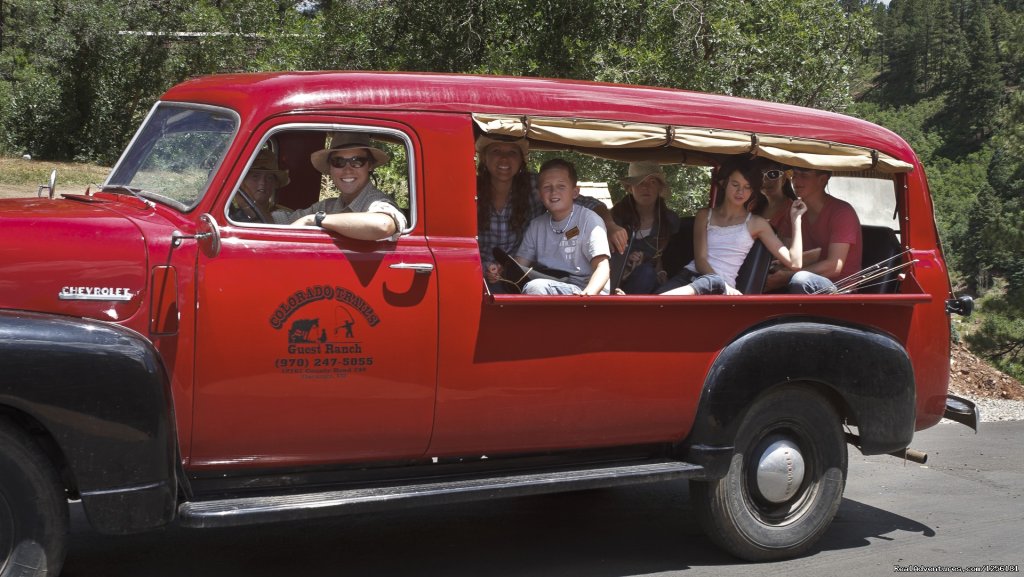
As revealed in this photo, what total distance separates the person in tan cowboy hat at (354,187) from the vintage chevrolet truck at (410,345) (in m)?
0.10

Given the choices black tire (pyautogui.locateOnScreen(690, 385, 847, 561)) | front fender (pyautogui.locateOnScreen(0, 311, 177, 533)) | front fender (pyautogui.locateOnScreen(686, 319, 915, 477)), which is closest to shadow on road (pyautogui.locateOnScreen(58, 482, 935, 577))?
black tire (pyautogui.locateOnScreen(690, 385, 847, 561))

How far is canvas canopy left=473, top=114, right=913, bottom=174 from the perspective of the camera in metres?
5.05

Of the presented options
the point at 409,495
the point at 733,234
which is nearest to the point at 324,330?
the point at 409,495

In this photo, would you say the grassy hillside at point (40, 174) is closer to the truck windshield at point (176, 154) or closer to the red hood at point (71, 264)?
the truck windshield at point (176, 154)

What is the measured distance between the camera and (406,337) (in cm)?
468

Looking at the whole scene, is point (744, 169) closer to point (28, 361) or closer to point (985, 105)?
point (28, 361)

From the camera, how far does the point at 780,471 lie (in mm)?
5703

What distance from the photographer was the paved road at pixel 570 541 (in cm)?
530

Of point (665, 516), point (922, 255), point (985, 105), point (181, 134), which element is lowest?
point (665, 516)

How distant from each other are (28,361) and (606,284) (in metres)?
2.70

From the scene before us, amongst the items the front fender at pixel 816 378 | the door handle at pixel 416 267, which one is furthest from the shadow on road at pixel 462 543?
the door handle at pixel 416 267

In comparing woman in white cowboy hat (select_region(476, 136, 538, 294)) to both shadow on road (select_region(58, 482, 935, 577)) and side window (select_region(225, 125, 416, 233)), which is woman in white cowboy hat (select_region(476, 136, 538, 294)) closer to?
side window (select_region(225, 125, 416, 233))

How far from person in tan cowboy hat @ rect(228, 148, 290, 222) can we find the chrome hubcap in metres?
2.76

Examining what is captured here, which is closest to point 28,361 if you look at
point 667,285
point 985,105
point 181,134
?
point 181,134
